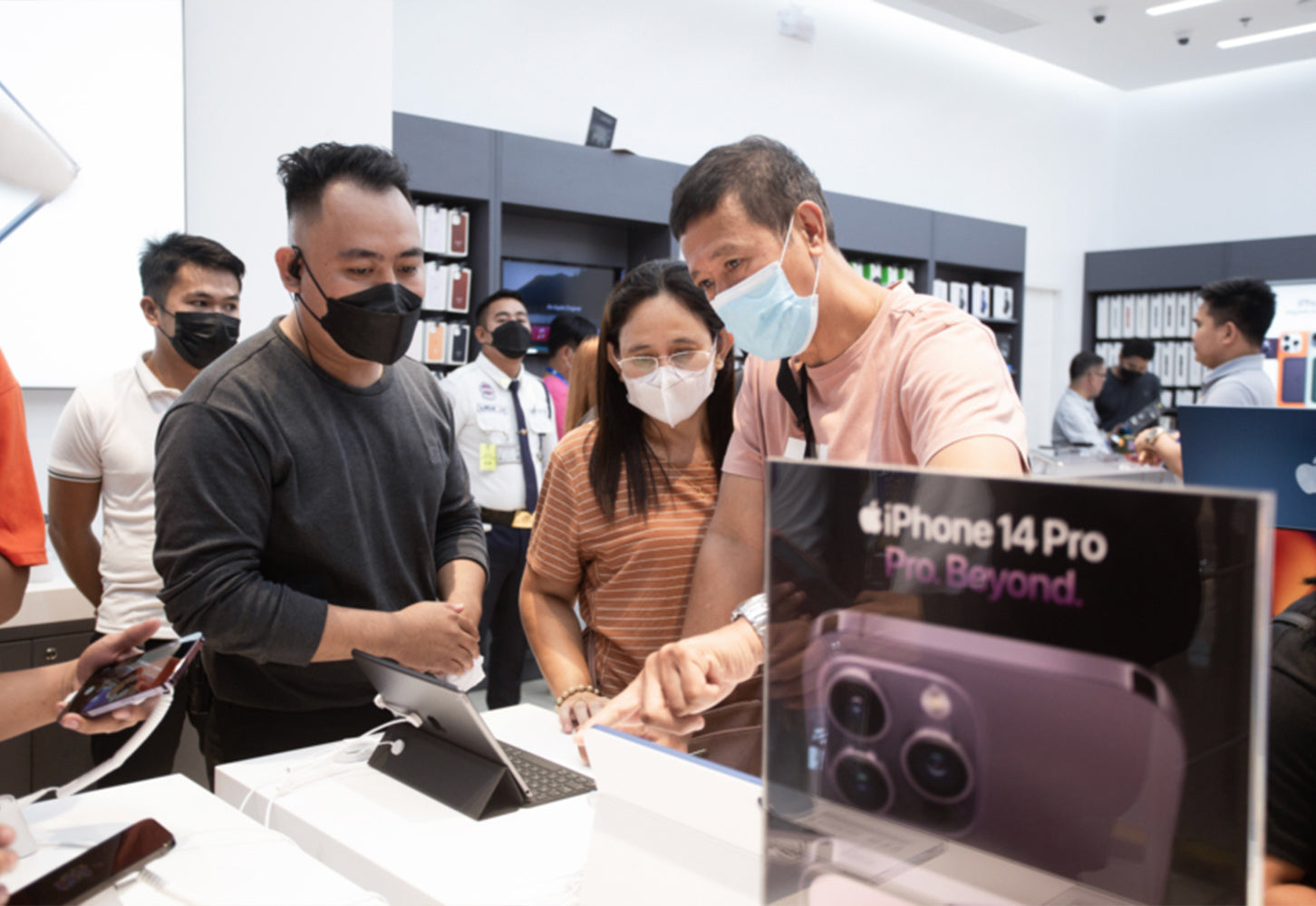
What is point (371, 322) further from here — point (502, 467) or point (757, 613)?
point (502, 467)

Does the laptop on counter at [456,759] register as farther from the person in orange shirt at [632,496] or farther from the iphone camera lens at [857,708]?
the iphone camera lens at [857,708]

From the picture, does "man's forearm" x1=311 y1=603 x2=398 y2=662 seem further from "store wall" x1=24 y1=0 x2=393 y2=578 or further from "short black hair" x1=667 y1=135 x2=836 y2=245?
"store wall" x1=24 y1=0 x2=393 y2=578

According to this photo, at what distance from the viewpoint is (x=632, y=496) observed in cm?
170

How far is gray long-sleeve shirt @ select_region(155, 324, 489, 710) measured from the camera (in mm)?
1459

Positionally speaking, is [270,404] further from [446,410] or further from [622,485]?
[622,485]

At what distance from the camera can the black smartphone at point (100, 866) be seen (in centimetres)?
92

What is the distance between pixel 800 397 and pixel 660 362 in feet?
1.08

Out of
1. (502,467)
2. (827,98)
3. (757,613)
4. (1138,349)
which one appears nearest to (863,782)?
(757,613)

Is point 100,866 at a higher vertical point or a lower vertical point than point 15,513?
lower

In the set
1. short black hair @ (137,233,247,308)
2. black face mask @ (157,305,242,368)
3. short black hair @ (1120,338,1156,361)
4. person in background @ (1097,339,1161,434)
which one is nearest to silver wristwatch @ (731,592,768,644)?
black face mask @ (157,305,242,368)

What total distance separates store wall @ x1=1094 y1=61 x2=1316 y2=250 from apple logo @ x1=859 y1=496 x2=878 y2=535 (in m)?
9.51

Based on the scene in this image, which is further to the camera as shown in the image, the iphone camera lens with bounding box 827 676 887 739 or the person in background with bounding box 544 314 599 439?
the person in background with bounding box 544 314 599 439

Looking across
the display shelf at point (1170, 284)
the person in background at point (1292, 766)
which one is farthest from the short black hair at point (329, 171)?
the display shelf at point (1170, 284)

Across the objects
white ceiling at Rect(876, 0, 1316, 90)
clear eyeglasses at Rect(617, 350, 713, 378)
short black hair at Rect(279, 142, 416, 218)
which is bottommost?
clear eyeglasses at Rect(617, 350, 713, 378)
